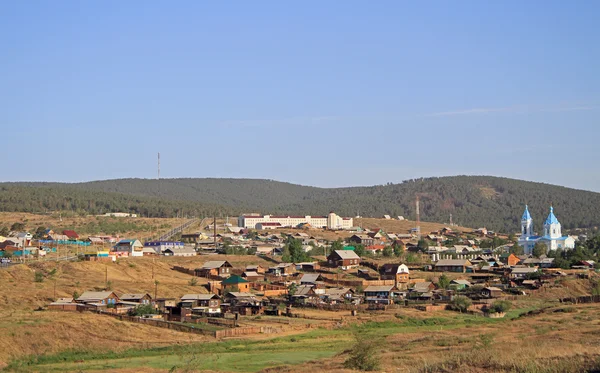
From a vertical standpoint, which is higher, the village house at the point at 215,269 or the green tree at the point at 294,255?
the green tree at the point at 294,255

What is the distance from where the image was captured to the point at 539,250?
122438 mm

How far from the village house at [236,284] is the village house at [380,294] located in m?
10.7

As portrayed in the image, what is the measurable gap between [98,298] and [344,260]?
132 ft

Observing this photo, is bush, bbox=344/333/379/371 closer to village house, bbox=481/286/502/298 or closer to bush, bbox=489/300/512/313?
bush, bbox=489/300/512/313

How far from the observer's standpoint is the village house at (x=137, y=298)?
68.4 metres

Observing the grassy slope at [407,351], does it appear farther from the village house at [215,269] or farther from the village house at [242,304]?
the village house at [215,269]

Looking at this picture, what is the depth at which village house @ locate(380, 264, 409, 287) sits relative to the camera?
92562mm

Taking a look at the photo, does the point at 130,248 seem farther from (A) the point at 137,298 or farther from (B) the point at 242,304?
(A) the point at 137,298

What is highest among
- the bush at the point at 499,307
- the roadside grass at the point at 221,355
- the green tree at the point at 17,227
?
the green tree at the point at 17,227

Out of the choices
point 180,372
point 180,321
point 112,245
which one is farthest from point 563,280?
point 180,372

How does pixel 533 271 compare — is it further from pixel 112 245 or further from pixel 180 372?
pixel 180 372

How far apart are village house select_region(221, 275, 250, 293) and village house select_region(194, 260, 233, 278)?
19.7 feet

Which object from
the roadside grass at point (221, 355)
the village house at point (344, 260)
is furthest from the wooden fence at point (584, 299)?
the village house at point (344, 260)

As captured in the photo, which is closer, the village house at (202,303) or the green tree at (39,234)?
the village house at (202,303)
